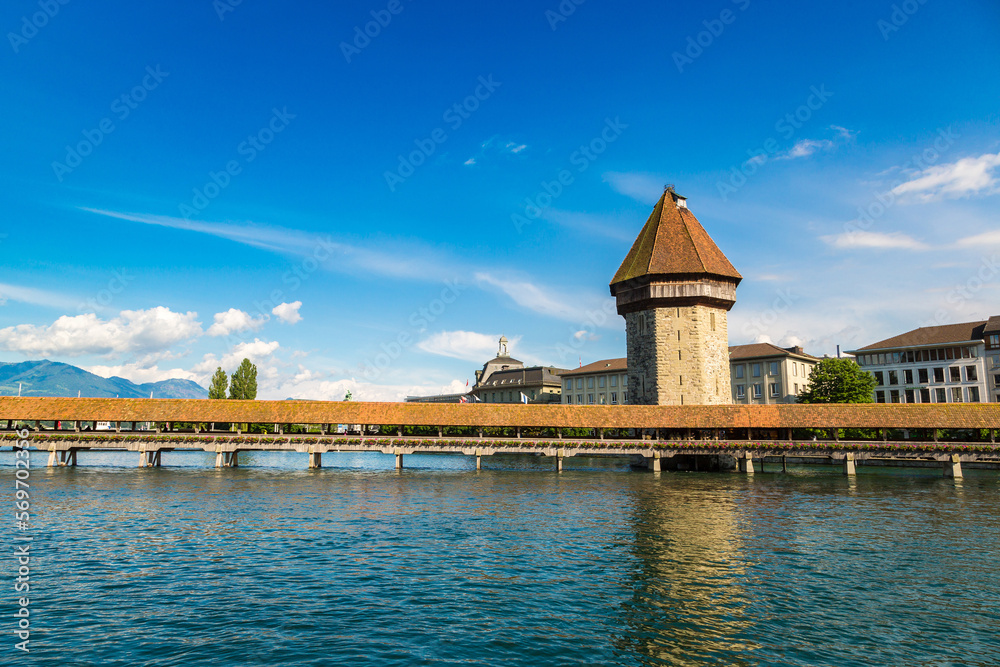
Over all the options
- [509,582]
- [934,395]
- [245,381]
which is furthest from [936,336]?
[245,381]

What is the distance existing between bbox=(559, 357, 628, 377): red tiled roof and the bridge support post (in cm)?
4660

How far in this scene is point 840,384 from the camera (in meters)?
54.2

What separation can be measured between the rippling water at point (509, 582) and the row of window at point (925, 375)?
43.9m

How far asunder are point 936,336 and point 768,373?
52.1 ft

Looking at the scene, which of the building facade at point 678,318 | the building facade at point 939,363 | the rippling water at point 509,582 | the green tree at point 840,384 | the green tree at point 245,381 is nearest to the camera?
the rippling water at point 509,582

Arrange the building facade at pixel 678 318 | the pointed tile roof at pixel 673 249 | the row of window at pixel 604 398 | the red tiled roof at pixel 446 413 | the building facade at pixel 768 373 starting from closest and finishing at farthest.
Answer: the red tiled roof at pixel 446 413 → the building facade at pixel 678 318 → the pointed tile roof at pixel 673 249 → the building facade at pixel 768 373 → the row of window at pixel 604 398

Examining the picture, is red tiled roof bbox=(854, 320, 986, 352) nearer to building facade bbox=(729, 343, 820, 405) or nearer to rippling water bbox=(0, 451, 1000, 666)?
building facade bbox=(729, 343, 820, 405)

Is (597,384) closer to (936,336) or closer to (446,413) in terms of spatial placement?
(936,336)

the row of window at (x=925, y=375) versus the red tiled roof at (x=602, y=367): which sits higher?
the red tiled roof at (x=602, y=367)

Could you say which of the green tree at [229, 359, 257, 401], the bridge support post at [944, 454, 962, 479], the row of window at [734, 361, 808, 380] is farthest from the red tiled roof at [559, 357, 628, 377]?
the bridge support post at [944, 454, 962, 479]

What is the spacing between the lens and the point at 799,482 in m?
34.0

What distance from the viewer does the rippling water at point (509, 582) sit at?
30.9 ft

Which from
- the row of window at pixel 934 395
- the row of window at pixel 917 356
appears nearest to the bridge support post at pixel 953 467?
the row of window at pixel 934 395

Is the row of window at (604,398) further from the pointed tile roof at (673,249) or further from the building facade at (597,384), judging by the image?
the pointed tile roof at (673,249)
